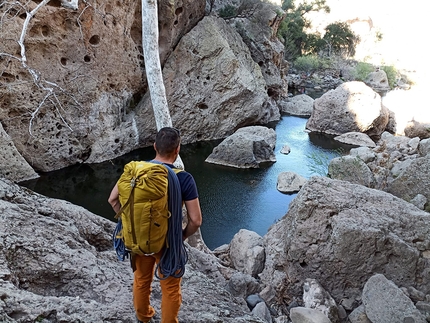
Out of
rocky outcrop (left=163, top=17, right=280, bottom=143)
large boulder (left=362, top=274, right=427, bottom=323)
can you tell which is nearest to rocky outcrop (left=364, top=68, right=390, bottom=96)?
rocky outcrop (left=163, top=17, right=280, bottom=143)

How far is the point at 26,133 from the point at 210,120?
18.7 feet

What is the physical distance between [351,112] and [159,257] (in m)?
12.8

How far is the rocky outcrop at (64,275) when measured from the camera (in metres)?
1.96

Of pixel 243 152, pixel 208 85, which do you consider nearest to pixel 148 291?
pixel 243 152

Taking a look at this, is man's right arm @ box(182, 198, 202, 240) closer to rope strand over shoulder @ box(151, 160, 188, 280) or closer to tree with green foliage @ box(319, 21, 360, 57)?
rope strand over shoulder @ box(151, 160, 188, 280)

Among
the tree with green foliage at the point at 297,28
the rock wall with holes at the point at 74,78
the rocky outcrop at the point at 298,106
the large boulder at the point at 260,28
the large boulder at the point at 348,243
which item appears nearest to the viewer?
the large boulder at the point at 348,243

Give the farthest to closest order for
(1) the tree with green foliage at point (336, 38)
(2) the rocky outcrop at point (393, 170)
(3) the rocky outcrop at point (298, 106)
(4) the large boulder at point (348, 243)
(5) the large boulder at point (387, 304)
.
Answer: (1) the tree with green foliage at point (336, 38), (3) the rocky outcrop at point (298, 106), (2) the rocky outcrop at point (393, 170), (4) the large boulder at point (348, 243), (5) the large boulder at point (387, 304)

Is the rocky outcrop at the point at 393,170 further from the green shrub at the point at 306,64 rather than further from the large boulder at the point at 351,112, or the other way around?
the green shrub at the point at 306,64

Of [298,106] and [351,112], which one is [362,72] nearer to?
[298,106]

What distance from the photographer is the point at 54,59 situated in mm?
8914

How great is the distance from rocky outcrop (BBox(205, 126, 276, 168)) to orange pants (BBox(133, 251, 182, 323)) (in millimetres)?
8042

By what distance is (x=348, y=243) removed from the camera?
3805mm

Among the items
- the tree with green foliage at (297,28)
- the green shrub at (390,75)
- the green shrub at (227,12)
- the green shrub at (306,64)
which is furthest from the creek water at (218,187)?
the tree with green foliage at (297,28)

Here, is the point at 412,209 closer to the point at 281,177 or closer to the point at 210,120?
the point at 281,177
